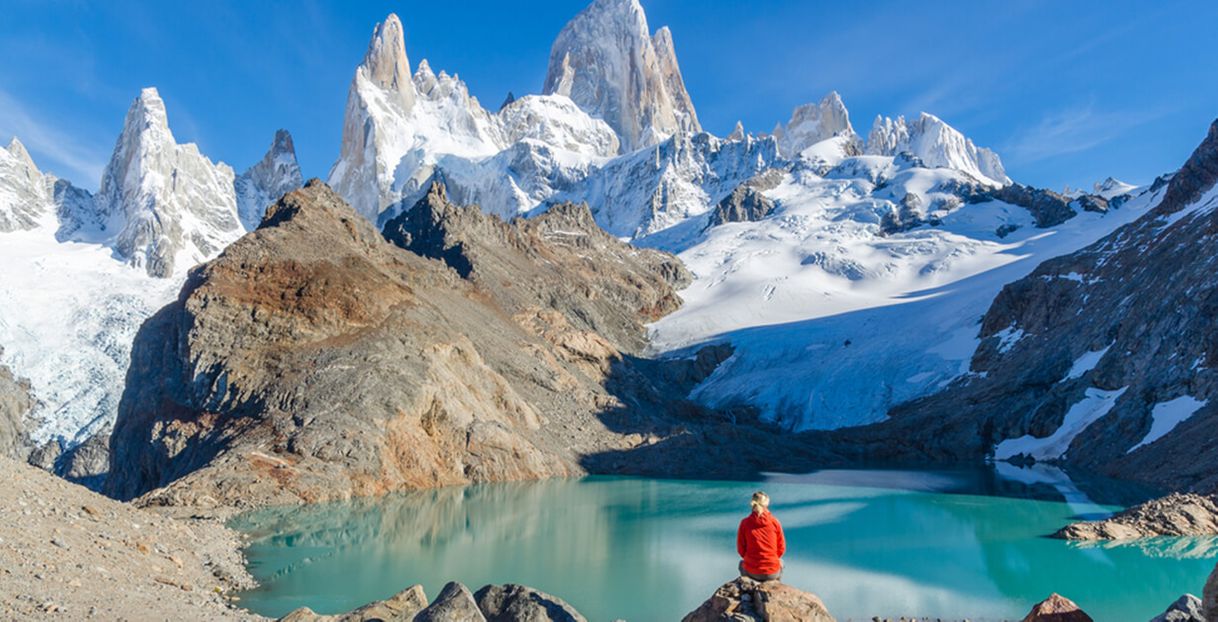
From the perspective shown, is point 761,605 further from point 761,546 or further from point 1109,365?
point 1109,365

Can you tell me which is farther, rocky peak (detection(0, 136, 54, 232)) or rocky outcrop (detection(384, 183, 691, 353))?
rocky peak (detection(0, 136, 54, 232))

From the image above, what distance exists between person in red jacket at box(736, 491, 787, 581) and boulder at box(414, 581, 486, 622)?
145 inches

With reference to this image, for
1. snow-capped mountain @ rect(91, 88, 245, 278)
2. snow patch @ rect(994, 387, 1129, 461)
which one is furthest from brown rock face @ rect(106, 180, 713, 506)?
snow-capped mountain @ rect(91, 88, 245, 278)

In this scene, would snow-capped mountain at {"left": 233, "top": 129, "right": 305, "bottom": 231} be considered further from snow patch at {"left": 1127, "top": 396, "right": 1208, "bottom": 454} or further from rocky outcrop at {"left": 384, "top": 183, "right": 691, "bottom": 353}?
snow patch at {"left": 1127, "top": 396, "right": 1208, "bottom": 454}

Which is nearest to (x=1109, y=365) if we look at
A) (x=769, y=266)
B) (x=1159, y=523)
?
(x=1159, y=523)

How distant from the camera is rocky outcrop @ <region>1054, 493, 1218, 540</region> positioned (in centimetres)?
2724

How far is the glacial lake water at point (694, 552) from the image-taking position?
62.6ft

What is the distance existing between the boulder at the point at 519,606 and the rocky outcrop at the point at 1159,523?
2150cm

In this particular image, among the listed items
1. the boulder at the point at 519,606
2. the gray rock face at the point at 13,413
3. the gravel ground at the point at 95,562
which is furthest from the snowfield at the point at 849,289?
the boulder at the point at 519,606

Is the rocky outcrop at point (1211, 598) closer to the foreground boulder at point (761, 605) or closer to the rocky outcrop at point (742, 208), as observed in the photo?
the foreground boulder at point (761, 605)

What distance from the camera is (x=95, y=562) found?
48.6 feet

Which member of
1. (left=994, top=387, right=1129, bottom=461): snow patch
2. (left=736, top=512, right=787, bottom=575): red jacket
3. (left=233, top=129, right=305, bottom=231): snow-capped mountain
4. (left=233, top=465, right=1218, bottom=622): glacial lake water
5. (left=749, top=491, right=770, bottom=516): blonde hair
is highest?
(left=233, top=129, right=305, bottom=231): snow-capped mountain

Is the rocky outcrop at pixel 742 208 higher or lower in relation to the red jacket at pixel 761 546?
higher

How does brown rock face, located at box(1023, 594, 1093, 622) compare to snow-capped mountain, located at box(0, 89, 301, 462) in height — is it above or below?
below
